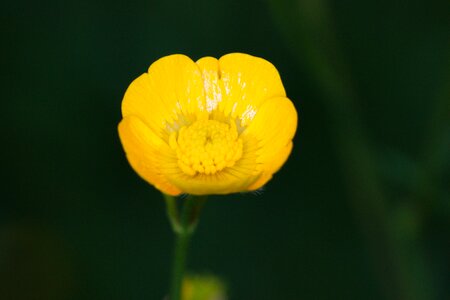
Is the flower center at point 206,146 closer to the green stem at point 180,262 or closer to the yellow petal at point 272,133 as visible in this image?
the yellow petal at point 272,133

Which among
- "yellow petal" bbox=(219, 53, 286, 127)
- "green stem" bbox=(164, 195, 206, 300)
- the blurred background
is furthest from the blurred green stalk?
"green stem" bbox=(164, 195, 206, 300)

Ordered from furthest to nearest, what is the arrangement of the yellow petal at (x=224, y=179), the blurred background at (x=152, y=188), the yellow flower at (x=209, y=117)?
the blurred background at (x=152, y=188) → the yellow flower at (x=209, y=117) → the yellow petal at (x=224, y=179)

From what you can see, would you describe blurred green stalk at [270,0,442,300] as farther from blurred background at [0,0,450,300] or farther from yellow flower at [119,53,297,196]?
yellow flower at [119,53,297,196]

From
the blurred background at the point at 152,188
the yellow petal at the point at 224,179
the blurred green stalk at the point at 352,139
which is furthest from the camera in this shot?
the blurred background at the point at 152,188

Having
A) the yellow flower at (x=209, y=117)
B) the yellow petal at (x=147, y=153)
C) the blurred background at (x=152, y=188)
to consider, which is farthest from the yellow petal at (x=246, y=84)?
the blurred background at (x=152, y=188)

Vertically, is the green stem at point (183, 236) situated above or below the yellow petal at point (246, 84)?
below

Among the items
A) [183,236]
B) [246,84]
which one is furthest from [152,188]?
[183,236]

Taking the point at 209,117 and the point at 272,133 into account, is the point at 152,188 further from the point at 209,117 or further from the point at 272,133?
the point at 272,133
